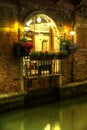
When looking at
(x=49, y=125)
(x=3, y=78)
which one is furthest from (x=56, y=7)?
(x=49, y=125)

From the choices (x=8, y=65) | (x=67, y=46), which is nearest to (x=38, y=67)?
(x=8, y=65)

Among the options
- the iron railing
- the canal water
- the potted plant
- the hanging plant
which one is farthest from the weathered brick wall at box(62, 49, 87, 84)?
the potted plant

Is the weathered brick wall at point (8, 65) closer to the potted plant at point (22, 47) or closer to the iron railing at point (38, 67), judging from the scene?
the potted plant at point (22, 47)

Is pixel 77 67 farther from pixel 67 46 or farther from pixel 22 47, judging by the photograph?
pixel 22 47

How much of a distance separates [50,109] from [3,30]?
3.26m

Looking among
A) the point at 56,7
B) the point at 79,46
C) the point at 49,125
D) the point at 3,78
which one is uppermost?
the point at 56,7

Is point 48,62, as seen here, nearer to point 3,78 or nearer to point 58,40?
point 58,40

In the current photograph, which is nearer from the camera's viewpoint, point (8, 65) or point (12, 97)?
point (12, 97)

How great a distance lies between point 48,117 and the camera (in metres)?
10.8

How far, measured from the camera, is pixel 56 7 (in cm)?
1377

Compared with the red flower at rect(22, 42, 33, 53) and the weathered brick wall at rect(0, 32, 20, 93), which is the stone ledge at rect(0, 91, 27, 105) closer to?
the weathered brick wall at rect(0, 32, 20, 93)

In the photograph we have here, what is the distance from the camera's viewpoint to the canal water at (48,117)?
968 centimetres

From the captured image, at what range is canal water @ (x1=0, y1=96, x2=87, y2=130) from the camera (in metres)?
9.68

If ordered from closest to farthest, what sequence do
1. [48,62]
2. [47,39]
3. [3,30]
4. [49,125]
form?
[49,125], [3,30], [48,62], [47,39]
